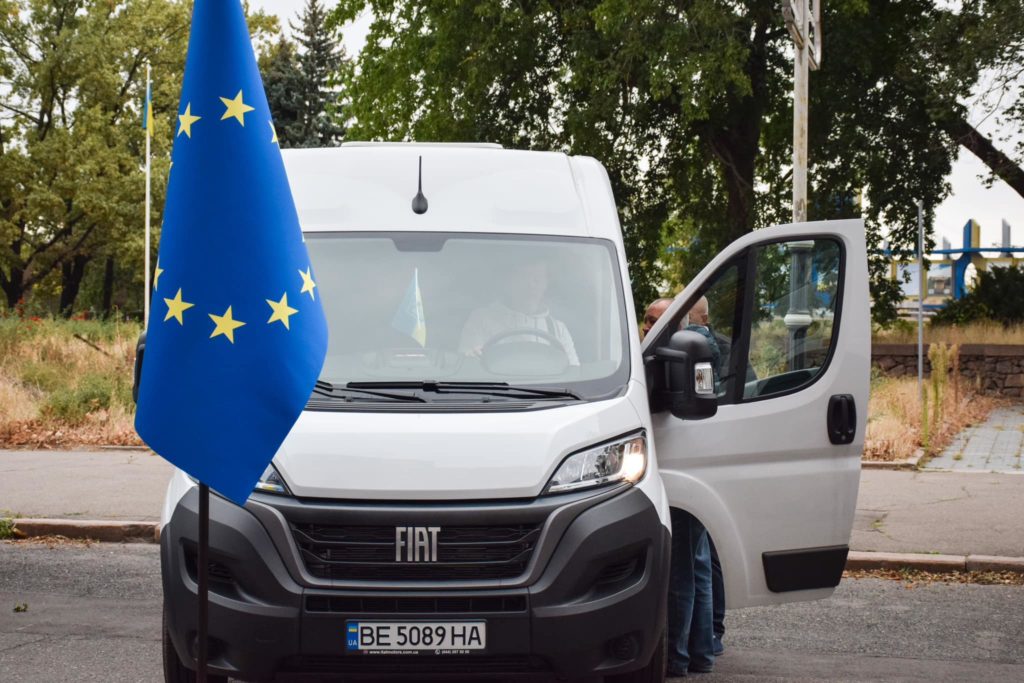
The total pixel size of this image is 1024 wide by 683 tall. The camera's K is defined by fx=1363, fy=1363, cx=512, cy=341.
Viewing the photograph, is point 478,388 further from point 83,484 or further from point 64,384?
point 64,384

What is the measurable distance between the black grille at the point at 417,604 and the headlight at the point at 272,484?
1.27 feet

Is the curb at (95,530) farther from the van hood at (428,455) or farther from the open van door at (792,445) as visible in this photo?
the van hood at (428,455)

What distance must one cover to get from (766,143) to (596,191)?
26534 mm

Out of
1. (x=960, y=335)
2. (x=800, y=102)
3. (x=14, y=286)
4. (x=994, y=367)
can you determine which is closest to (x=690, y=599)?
(x=800, y=102)

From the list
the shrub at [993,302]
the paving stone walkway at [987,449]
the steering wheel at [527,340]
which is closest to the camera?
the steering wheel at [527,340]

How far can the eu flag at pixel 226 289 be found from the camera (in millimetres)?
3596

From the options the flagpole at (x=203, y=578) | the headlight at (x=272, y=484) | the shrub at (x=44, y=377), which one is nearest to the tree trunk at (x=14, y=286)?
the shrub at (x=44, y=377)

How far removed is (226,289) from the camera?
3.59m

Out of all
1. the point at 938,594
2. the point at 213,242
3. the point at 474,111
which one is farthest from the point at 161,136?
the point at 213,242

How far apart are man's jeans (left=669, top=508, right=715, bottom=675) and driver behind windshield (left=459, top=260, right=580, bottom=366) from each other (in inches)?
40.4

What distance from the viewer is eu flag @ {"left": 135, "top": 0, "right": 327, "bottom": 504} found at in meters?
3.60

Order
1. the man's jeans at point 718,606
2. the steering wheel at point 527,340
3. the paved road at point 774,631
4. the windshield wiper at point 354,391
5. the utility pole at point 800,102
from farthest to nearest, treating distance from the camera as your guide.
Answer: the utility pole at point 800,102, the man's jeans at point 718,606, the paved road at point 774,631, the steering wheel at point 527,340, the windshield wiper at point 354,391

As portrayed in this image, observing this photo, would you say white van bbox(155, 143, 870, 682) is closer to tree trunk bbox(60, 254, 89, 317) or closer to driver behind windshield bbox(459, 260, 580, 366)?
driver behind windshield bbox(459, 260, 580, 366)

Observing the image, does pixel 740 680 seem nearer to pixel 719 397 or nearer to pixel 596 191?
pixel 719 397
